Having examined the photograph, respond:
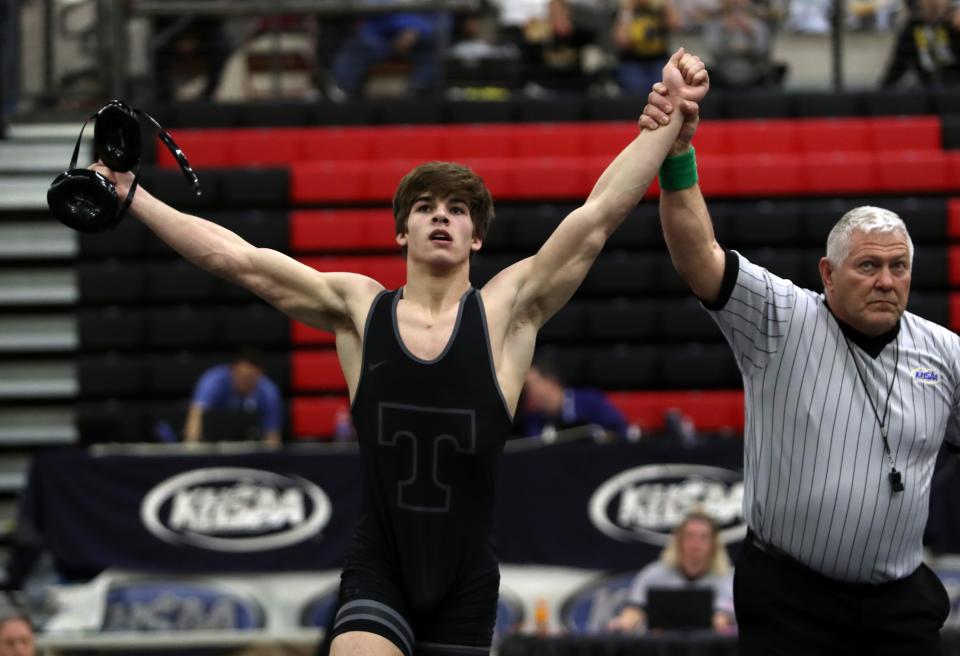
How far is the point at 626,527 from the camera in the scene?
806 cm

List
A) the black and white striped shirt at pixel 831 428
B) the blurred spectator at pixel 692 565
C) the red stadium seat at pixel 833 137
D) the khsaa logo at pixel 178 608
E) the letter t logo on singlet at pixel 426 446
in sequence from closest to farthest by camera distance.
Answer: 1. the letter t logo on singlet at pixel 426 446
2. the black and white striped shirt at pixel 831 428
3. the blurred spectator at pixel 692 565
4. the khsaa logo at pixel 178 608
5. the red stadium seat at pixel 833 137

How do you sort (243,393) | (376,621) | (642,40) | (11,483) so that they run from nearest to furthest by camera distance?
(376,621) → (243,393) → (11,483) → (642,40)

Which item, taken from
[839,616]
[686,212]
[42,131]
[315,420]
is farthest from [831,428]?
[42,131]

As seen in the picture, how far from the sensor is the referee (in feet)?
12.6

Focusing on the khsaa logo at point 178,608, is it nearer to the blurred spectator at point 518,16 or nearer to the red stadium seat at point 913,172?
the blurred spectator at point 518,16

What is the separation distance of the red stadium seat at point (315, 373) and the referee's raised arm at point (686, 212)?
7217 millimetres

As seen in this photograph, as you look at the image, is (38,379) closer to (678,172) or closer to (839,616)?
(678,172)

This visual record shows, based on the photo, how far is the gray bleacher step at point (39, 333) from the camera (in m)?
11.2

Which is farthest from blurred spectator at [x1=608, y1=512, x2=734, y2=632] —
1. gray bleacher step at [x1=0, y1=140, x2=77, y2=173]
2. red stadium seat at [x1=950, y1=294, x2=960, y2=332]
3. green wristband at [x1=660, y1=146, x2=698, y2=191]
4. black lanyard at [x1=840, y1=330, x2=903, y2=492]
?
gray bleacher step at [x1=0, y1=140, x2=77, y2=173]

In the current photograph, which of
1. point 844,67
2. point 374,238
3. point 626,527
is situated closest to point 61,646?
point 626,527

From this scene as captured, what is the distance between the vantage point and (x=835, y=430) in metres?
3.86

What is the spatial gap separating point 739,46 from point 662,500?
506 centimetres

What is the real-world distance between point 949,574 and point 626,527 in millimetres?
1592

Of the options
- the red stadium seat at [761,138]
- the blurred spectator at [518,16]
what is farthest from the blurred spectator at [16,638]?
the blurred spectator at [518,16]
